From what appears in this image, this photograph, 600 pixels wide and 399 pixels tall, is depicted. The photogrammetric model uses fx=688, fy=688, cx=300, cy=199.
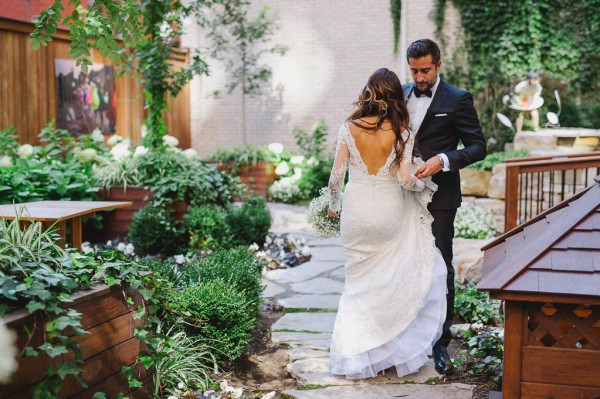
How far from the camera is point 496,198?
413 inches

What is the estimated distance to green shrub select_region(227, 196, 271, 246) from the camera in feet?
25.4

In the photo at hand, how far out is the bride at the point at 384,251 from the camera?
392 cm

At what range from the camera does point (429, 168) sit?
388 centimetres

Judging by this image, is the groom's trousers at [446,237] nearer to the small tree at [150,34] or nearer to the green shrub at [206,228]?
the small tree at [150,34]

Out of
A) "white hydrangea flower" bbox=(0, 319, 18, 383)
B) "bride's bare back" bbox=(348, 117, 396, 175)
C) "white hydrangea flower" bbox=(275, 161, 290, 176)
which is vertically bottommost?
"white hydrangea flower" bbox=(0, 319, 18, 383)

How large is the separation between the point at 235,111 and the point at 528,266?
43.9ft

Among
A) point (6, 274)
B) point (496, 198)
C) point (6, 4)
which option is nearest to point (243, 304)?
point (6, 274)

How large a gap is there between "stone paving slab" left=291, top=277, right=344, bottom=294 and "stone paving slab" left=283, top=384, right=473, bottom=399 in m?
2.34

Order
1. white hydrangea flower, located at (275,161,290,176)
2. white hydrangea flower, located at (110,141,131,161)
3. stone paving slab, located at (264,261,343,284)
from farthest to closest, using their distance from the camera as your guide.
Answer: white hydrangea flower, located at (275,161,290,176)
white hydrangea flower, located at (110,141,131,161)
stone paving slab, located at (264,261,343,284)

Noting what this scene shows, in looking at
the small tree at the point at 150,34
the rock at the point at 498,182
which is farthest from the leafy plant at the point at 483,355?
the rock at the point at 498,182

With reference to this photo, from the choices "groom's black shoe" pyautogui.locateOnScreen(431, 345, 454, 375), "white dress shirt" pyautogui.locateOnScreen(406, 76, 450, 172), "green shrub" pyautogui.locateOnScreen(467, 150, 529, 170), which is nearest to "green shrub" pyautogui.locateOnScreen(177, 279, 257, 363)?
"groom's black shoe" pyautogui.locateOnScreen(431, 345, 454, 375)

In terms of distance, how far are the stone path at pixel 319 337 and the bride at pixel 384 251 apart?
0.37ft

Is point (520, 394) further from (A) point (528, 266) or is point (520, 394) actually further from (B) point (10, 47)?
(B) point (10, 47)

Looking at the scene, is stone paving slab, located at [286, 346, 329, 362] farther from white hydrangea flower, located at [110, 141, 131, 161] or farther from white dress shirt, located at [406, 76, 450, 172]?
white hydrangea flower, located at [110, 141, 131, 161]
